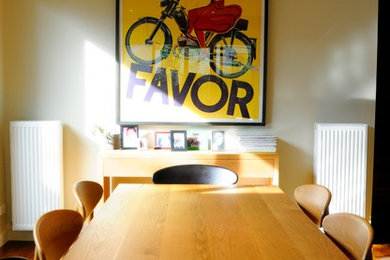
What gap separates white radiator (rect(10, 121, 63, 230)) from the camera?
3.24 metres

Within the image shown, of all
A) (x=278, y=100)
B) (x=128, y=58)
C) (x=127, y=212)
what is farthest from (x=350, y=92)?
(x=127, y=212)

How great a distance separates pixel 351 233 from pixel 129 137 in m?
2.29

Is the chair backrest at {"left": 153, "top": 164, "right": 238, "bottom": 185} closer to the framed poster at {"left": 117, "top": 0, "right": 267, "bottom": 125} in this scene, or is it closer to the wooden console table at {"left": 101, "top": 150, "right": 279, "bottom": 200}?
the wooden console table at {"left": 101, "top": 150, "right": 279, "bottom": 200}

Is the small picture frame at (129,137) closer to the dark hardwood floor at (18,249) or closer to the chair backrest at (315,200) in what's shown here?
the dark hardwood floor at (18,249)

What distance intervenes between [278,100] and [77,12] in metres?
2.08

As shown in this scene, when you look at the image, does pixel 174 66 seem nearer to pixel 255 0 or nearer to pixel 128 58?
pixel 128 58

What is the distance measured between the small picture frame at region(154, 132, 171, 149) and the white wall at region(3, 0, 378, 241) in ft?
0.31

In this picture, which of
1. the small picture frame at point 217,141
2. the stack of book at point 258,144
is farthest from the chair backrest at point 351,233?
the small picture frame at point 217,141

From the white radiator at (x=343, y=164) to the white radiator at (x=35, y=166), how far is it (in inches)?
93.8

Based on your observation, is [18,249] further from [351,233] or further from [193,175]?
[351,233]

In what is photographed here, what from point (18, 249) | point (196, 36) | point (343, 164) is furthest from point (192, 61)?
Answer: point (18, 249)

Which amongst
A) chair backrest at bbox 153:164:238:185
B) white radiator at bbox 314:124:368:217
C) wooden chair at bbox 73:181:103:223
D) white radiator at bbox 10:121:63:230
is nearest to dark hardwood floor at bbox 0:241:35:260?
white radiator at bbox 10:121:63:230

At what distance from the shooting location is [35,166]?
10.7 feet

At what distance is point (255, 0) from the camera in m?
3.41
